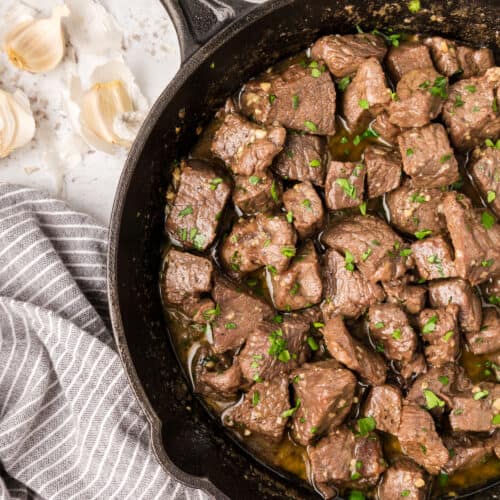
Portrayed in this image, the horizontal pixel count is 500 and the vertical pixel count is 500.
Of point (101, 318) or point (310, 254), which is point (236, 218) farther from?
point (101, 318)

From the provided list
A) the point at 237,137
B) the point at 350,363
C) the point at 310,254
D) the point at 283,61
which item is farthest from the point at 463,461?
the point at 283,61

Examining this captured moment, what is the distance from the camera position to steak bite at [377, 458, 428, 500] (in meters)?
4.12

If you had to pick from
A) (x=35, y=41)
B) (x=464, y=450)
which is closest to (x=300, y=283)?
(x=464, y=450)

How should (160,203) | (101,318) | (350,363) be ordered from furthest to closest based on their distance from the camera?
(101,318), (160,203), (350,363)

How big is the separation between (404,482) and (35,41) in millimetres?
4075

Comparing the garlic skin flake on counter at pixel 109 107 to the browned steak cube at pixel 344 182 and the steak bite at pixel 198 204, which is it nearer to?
the steak bite at pixel 198 204

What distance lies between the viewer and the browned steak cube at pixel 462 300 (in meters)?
4.18

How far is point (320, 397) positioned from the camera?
13.3 feet

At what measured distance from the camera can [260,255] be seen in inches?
165

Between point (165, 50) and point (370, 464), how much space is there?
11.1 ft

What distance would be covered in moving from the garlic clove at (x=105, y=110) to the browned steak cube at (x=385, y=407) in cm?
259

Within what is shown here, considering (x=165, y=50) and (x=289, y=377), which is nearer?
(x=289, y=377)

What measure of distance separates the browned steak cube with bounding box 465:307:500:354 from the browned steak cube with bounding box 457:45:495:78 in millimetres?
1676

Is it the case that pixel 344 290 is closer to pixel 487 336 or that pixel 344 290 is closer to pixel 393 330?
pixel 393 330
